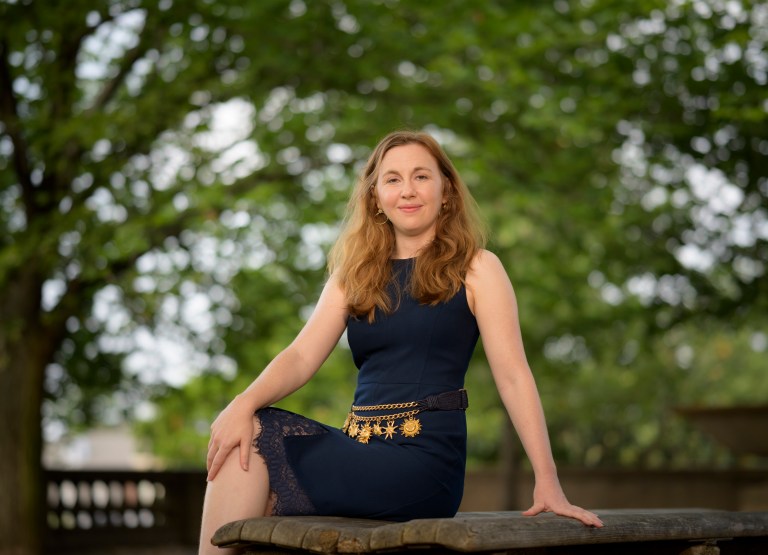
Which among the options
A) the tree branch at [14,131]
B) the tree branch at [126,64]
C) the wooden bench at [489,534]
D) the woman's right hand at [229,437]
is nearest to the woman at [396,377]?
the woman's right hand at [229,437]

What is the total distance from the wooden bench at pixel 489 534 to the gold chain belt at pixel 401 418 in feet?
0.99

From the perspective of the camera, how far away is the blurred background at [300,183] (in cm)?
955

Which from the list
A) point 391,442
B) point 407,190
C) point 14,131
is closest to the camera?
point 391,442

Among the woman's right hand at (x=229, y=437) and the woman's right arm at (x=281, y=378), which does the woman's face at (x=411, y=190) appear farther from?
the woman's right hand at (x=229, y=437)

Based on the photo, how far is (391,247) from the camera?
3691 mm

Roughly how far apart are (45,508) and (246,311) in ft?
9.60

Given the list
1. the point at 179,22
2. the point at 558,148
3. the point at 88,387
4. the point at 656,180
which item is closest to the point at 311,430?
the point at 179,22

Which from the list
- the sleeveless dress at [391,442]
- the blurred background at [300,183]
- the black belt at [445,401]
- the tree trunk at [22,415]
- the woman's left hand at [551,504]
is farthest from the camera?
the tree trunk at [22,415]

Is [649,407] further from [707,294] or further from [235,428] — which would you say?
[235,428]

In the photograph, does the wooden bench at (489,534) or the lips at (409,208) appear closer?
the wooden bench at (489,534)

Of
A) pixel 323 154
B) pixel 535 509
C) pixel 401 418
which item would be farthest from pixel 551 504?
pixel 323 154

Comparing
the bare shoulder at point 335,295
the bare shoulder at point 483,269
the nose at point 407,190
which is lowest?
the bare shoulder at point 335,295

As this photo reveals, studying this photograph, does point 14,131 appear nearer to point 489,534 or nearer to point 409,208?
point 409,208

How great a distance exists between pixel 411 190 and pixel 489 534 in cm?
132
